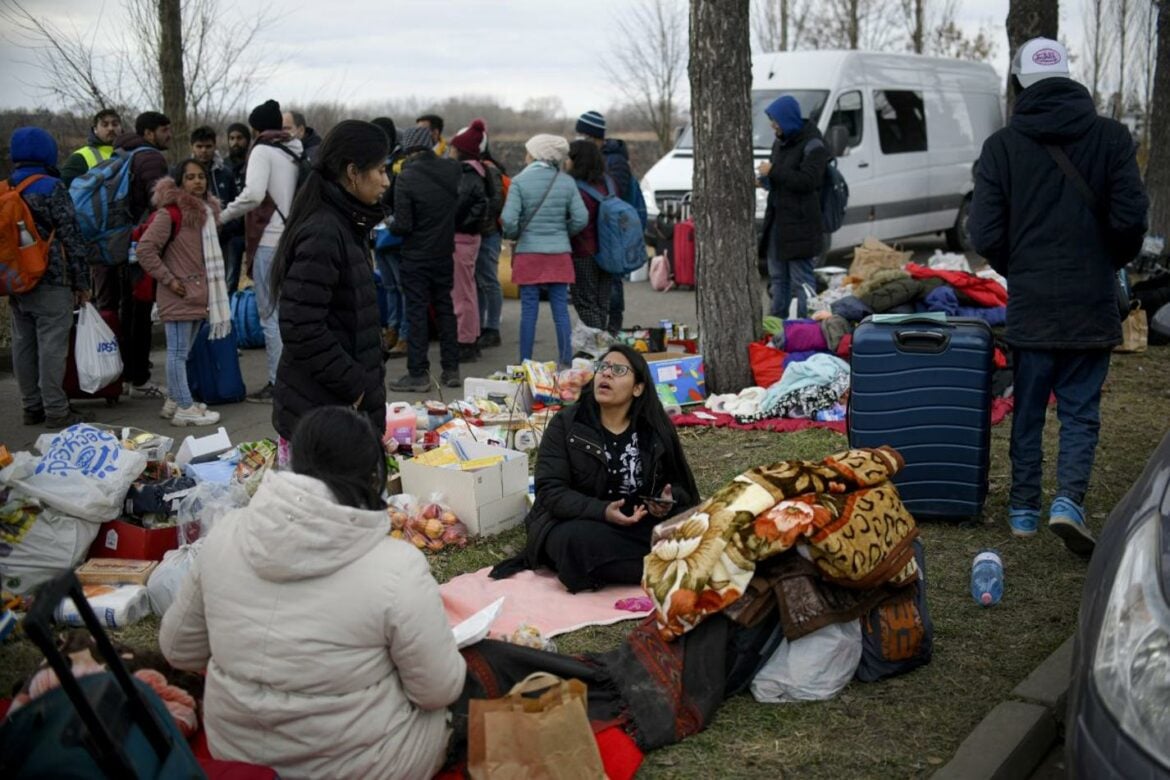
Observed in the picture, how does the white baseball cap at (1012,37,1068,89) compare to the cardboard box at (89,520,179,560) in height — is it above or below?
above

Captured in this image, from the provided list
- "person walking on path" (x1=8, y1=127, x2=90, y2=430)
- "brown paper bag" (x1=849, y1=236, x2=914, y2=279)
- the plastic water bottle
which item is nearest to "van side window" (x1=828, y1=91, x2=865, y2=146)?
"brown paper bag" (x1=849, y1=236, x2=914, y2=279)

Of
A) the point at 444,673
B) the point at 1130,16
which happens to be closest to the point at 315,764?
the point at 444,673

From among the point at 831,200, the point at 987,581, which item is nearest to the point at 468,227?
the point at 831,200

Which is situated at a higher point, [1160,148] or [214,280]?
[1160,148]

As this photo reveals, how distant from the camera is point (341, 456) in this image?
3.26m

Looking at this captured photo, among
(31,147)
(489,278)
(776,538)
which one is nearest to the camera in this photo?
(776,538)

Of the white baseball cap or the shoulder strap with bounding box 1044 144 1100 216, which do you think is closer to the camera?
the shoulder strap with bounding box 1044 144 1100 216

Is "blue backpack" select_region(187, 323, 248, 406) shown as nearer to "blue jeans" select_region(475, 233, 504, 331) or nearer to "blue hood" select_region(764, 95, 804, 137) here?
"blue jeans" select_region(475, 233, 504, 331)

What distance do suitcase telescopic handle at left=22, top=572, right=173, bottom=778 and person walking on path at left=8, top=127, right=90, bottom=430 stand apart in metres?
5.80

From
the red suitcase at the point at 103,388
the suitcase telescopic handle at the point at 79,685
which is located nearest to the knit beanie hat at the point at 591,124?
the red suitcase at the point at 103,388

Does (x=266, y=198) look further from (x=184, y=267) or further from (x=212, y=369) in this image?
(x=212, y=369)

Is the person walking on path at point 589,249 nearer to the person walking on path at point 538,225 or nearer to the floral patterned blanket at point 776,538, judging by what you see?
the person walking on path at point 538,225

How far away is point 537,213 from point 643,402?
4.29m

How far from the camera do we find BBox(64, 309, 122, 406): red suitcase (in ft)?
27.5
